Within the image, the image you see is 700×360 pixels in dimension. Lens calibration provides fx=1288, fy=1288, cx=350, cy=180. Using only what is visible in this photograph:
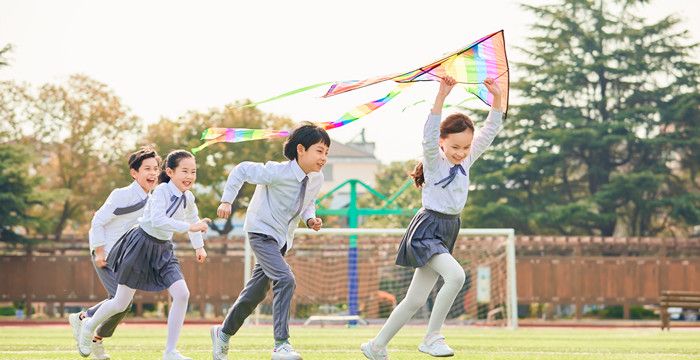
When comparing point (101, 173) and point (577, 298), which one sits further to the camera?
point (101, 173)

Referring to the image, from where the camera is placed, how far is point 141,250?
866 centimetres

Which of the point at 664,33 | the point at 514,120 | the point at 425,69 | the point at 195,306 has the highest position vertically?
the point at 664,33

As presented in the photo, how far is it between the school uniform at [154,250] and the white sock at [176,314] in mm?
172

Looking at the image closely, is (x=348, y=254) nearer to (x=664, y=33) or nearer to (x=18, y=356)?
(x=664, y=33)

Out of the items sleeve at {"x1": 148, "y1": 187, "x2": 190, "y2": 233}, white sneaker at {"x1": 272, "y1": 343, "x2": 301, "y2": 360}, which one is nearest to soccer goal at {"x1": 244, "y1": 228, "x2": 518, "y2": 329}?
sleeve at {"x1": 148, "y1": 187, "x2": 190, "y2": 233}

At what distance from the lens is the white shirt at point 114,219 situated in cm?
949

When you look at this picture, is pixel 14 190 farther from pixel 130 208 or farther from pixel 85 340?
pixel 85 340

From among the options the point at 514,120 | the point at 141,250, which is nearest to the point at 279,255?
the point at 141,250

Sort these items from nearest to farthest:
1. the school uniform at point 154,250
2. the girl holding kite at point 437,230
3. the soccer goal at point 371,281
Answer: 1. the girl holding kite at point 437,230
2. the school uniform at point 154,250
3. the soccer goal at point 371,281

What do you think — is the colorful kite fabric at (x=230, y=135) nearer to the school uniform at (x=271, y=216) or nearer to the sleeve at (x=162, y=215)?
the sleeve at (x=162, y=215)

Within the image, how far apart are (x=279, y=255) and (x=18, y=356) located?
2.73 metres

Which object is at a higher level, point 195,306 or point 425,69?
point 425,69

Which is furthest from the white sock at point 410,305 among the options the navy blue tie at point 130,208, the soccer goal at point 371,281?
the soccer goal at point 371,281

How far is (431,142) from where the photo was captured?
25.7ft
